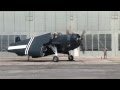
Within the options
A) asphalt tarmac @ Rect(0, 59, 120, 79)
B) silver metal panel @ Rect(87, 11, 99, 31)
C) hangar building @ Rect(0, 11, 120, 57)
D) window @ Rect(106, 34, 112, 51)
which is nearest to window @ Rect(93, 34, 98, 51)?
hangar building @ Rect(0, 11, 120, 57)

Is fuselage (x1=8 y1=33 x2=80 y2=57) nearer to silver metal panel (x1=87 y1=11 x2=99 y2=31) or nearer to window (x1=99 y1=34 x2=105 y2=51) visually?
silver metal panel (x1=87 y1=11 x2=99 y2=31)

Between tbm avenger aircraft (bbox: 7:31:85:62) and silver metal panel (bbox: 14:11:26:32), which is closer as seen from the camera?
tbm avenger aircraft (bbox: 7:31:85:62)

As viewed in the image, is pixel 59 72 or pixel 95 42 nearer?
pixel 59 72

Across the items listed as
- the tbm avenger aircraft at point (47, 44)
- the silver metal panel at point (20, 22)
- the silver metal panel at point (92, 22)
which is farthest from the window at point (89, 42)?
the tbm avenger aircraft at point (47, 44)

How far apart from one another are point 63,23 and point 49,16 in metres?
2.73

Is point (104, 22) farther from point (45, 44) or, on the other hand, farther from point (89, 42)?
point (45, 44)

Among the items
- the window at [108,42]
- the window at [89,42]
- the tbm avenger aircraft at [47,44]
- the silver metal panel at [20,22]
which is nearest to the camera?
the tbm avenger aircraft at [47,44]

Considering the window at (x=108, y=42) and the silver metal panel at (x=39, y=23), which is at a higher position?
the silver metal panel at (x=39, y=23)

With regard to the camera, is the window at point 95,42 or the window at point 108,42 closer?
the window at point 108,42

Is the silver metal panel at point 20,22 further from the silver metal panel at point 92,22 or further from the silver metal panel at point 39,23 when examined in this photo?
the silver metal panel at point 92,22

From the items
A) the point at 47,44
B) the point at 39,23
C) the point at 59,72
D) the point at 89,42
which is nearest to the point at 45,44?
the point at 47,44
